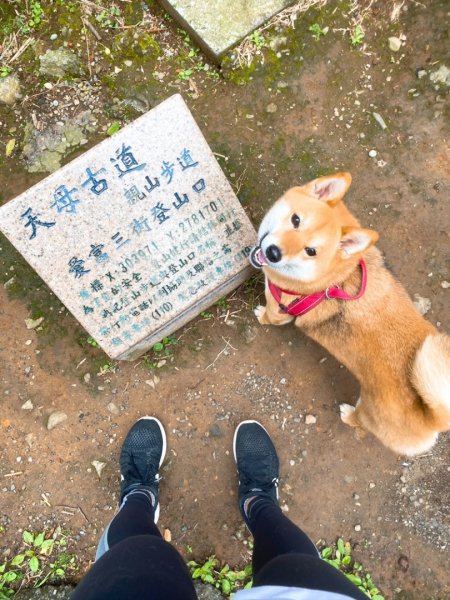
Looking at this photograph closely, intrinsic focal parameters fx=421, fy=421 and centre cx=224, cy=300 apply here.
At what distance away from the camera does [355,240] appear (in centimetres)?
228

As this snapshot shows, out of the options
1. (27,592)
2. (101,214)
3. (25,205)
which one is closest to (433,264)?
(101,214)

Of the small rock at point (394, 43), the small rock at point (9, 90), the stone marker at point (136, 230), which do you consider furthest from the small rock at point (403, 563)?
the small rock at point (9, 90)

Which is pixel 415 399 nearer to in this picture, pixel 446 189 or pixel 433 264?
pixel 433 264

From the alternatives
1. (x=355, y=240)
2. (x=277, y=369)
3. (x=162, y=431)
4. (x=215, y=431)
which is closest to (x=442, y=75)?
(x=355, y=240)

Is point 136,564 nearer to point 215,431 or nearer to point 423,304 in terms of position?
point 215,431

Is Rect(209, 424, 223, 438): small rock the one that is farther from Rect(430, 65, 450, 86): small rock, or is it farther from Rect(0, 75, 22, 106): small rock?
Rect(430, 65, 450, 86): small rock

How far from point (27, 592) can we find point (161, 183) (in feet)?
10.3

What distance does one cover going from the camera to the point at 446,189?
3.50 meters

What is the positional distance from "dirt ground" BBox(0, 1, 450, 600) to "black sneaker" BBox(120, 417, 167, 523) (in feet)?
0.38

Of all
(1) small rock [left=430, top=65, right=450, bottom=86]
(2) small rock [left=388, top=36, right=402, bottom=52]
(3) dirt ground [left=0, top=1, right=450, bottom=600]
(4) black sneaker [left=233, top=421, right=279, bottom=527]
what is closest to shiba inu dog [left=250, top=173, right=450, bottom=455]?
(3) dirt ground [left=0, top=1, right=450, bottom=600]

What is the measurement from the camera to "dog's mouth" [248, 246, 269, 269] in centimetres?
261

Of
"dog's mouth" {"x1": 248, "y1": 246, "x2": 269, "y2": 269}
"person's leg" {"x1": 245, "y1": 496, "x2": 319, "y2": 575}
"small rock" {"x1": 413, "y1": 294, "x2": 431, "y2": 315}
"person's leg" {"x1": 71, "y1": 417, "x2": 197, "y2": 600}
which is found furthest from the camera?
"small rock" {"x1": 413, "y1": 294, "x2": 431, "y2": 315}

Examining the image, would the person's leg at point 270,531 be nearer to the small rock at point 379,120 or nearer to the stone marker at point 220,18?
the small rock at point 379,120

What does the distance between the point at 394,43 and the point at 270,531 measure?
3.88m
